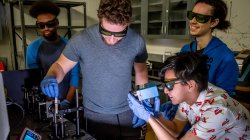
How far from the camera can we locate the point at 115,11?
107 cm

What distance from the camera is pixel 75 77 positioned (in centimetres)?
177

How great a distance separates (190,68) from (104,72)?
18.2 inches

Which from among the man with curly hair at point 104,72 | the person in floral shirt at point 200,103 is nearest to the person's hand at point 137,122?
the man with curly hair at point 104,72

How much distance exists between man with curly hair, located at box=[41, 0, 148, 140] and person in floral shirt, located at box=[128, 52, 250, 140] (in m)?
0.20

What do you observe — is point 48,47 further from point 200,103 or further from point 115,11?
point 200,103

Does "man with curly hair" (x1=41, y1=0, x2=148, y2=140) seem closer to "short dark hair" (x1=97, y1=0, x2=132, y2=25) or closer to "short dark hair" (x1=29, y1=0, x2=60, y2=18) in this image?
"short dark hair" (x1=97, y1=0, x2=132, y2=25)

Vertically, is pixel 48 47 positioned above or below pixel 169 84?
above

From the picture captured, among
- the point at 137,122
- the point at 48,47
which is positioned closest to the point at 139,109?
the point at 137,122

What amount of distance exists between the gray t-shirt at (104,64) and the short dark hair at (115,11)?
188mm

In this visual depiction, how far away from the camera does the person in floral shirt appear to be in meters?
1.02

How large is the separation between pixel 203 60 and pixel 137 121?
0.51 m

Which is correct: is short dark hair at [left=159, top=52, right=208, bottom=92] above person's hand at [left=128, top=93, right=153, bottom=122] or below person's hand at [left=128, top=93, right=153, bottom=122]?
above

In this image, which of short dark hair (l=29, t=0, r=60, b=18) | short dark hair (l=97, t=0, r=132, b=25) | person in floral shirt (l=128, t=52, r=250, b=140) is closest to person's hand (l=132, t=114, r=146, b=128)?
person in floral shirt (l=128, t=52, r=250, b=140)

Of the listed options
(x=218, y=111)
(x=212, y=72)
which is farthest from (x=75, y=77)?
(x=218, y=111)
